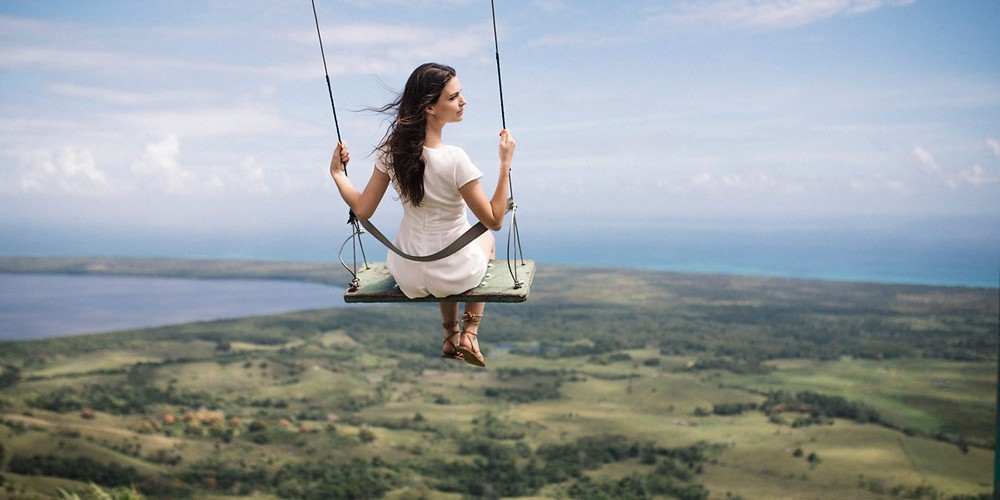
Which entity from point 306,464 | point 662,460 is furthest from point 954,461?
point 306,464

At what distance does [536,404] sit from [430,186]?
123 meters

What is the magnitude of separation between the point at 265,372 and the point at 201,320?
36.5 m

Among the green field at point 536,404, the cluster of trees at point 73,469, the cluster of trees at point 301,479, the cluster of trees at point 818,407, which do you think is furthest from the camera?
the cluster of trees at point 818,407

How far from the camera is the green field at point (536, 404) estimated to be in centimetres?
9444

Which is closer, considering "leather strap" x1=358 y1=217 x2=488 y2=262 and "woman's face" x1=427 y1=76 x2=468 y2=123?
"woman's face" x1=427 y1=76 x2=468 y2=123

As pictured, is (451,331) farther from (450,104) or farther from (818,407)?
(818,407)

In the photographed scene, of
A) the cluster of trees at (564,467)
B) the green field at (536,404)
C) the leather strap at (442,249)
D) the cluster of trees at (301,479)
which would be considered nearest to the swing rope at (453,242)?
the leather strap at (442,249)

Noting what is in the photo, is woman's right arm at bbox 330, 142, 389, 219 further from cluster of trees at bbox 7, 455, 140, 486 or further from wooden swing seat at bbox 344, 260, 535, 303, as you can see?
cluster of trees at bbox 7, 455, 140, 486

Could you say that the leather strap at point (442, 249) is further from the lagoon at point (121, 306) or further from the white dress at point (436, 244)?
the lagoon at point (121, 306)

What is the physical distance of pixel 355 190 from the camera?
207 inches

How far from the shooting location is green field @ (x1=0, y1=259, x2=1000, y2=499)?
94.4 meters

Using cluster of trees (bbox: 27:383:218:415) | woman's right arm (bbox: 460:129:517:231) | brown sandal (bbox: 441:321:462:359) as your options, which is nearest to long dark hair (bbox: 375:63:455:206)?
woman's right arm (bbox: 460:129:517:231)

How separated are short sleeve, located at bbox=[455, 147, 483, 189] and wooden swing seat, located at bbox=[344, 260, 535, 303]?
2.29ft

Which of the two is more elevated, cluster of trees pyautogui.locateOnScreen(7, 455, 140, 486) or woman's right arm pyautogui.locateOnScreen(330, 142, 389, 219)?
woman's right arm pyautogui.locateOnScreen(330, 142, 389, 219)
